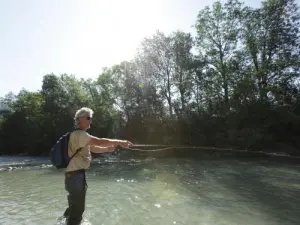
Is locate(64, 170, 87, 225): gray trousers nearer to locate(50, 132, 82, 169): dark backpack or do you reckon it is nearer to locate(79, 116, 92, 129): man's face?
locate(50, 132, 82, 169): dark backpack

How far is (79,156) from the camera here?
5191 millimetres

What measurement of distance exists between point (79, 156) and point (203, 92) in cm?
3591

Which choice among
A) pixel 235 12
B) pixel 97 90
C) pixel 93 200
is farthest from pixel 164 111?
pixel 93 200

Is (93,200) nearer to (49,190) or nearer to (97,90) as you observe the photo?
(49,190)

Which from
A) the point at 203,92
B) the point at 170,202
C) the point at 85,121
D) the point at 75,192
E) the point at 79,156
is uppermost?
the point at 203,92

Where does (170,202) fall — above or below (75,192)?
below

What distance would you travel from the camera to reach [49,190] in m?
11.3

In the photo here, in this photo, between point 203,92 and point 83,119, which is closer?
point 83,119

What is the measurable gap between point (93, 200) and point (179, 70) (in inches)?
1322

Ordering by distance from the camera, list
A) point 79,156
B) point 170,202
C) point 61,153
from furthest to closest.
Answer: point 170,202, point 79,156, point 61,153

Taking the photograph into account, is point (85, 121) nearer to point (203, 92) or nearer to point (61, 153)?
point (61, 153)

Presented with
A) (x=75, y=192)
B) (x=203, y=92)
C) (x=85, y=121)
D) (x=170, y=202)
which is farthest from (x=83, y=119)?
(x=203, y=92)

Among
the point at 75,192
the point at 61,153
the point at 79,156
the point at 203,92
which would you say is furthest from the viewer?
the point at 203,92

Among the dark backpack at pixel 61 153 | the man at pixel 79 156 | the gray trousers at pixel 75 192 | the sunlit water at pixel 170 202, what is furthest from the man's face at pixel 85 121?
the sunlit water at pixel 170 202
